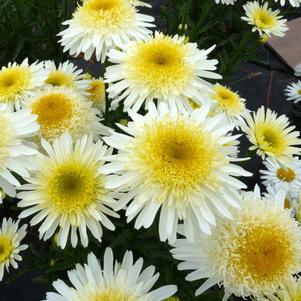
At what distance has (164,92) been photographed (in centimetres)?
101

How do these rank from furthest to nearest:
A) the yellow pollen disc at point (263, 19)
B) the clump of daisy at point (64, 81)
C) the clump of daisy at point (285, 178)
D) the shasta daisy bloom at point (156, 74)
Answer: the yellow pollen disc at point (263, 19) → the clump of daisy at point (285, 178) → the clump of daisy at point (64, 81) → the shasta daisy bloom at point (156, 74)

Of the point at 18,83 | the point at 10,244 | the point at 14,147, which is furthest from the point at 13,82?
the point at 10,244

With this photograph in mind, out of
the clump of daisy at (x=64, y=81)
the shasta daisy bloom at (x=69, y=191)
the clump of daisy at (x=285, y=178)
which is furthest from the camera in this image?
Answer: the clump of daisy at (x=285, y=178)

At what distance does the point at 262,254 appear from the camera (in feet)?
2.70

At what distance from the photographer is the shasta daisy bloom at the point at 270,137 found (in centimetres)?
133

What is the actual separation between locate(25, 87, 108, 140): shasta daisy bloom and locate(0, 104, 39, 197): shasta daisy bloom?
0.15m

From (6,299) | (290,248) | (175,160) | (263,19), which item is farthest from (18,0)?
(290,248)

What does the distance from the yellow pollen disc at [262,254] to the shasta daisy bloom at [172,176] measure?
0.33 ft

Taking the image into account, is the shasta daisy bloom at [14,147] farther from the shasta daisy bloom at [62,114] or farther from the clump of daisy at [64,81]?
the clump of daisy at [64,81]

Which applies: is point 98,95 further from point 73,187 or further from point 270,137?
point 270,137

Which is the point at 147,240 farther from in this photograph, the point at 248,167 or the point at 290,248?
the point at 248,167

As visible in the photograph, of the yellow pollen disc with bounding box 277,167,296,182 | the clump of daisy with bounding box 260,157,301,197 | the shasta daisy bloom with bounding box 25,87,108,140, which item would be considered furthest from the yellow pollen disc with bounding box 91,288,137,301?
the yellow pollen disc with bounding box 277,167,296,182

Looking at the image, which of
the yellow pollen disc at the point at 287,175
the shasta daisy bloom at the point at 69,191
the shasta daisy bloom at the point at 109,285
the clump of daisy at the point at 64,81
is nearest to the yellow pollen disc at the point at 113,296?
the shasta daisy bloom at the point at 109,285

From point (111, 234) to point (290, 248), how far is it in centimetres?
51
